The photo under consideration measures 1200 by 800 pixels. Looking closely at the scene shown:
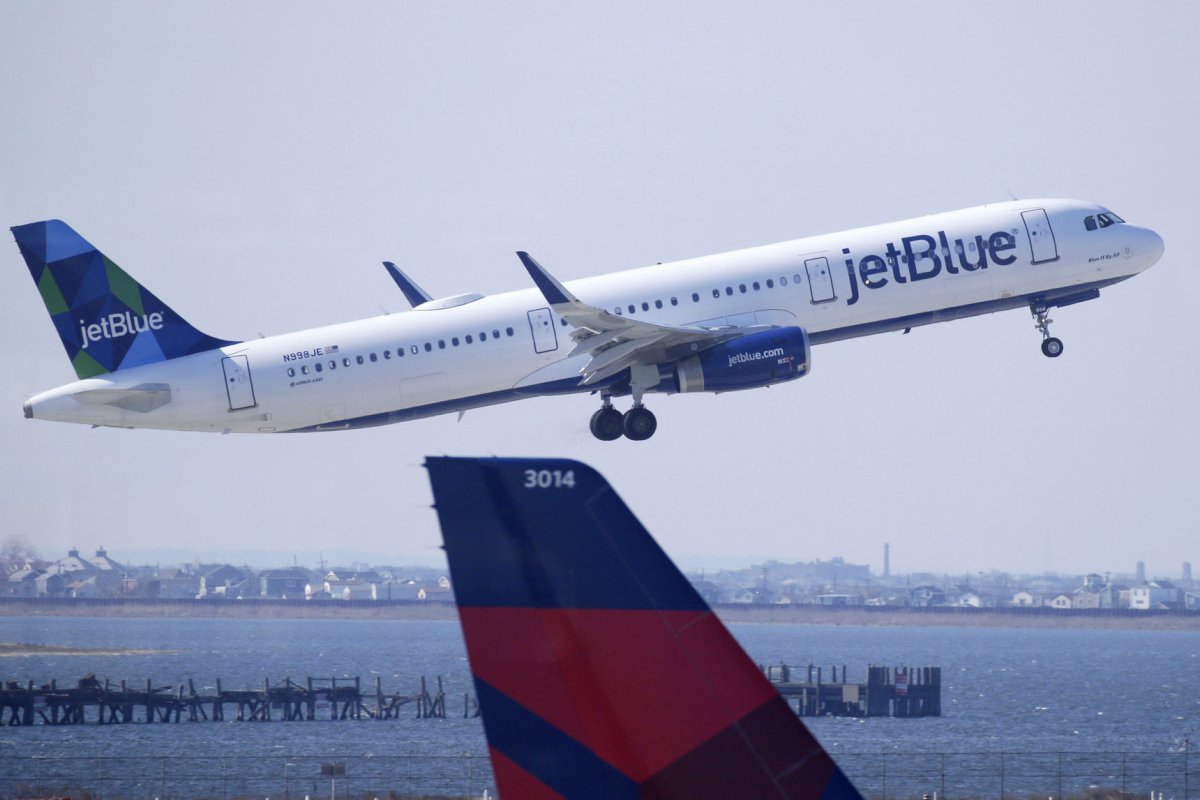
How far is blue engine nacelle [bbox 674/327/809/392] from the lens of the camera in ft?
150

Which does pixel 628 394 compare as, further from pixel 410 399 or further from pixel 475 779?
pixel 475 779

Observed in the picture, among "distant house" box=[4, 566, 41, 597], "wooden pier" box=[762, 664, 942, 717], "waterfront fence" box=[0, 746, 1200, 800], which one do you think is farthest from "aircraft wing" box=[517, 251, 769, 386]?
"distant house" box=[4, 566, 41, 597]

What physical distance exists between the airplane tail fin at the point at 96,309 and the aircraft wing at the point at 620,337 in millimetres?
11232

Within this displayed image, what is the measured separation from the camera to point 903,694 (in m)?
124

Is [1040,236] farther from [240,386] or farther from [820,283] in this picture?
[240,386]

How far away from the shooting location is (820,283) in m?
46.9

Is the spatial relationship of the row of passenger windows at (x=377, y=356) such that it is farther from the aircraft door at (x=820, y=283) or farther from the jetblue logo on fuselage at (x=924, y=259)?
the jetblue logo on fuselage at (x=924, y=259)

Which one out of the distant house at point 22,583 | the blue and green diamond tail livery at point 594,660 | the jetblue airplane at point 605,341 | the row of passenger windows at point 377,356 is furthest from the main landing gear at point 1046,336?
the distant house at point 22,583

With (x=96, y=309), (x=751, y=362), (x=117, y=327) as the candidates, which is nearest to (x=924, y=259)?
(x=751, y=362)

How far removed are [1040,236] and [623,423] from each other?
1419 centimetres

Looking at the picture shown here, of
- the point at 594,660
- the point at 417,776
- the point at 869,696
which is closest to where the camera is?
the point at 594,660

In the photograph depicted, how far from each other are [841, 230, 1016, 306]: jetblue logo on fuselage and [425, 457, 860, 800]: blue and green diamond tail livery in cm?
3394

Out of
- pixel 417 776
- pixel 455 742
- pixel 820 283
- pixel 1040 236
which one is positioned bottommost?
pixel 455 742

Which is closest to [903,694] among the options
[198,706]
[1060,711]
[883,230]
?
[1060,711]
